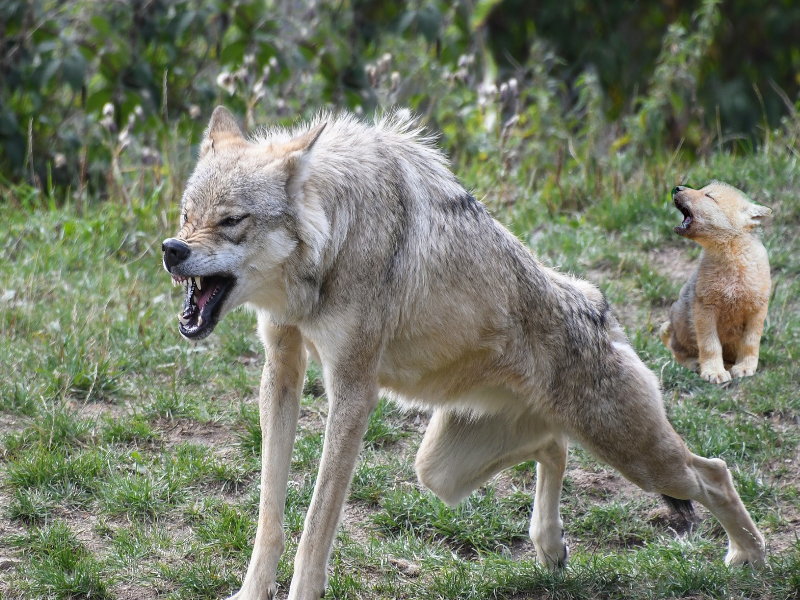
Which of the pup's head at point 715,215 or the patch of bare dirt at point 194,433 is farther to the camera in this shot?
the patch of bare dirt at point 194,433

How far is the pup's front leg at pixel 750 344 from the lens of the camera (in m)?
3.61

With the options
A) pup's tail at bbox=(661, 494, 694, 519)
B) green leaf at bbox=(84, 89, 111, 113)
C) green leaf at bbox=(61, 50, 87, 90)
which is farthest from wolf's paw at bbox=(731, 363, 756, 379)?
green leaf at bbox=(84, 89, 111, 113)

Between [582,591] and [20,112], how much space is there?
7.33 meters

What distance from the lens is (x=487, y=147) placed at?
29.8 feet

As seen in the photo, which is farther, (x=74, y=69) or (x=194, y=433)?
(x=74, y=69)

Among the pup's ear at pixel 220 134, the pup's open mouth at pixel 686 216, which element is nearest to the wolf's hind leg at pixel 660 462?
the pup's open mouth at pixel 686 216

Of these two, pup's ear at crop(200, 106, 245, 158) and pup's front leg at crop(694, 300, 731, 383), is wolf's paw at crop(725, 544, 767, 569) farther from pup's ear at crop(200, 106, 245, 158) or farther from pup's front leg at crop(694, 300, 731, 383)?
pup's ear at crop(200, 106, 245, 158)

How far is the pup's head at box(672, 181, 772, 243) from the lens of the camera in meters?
3.56

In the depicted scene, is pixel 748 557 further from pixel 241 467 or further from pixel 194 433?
pixel 194 433

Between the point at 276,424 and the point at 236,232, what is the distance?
3.49 feet

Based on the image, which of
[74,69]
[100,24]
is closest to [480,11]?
[100,24]

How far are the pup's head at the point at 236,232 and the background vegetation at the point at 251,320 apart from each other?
57.5 inches

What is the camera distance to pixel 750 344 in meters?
3.62

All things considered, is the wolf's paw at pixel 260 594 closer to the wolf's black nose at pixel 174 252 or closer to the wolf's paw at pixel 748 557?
the wolf's black nose at pixel 174 252
